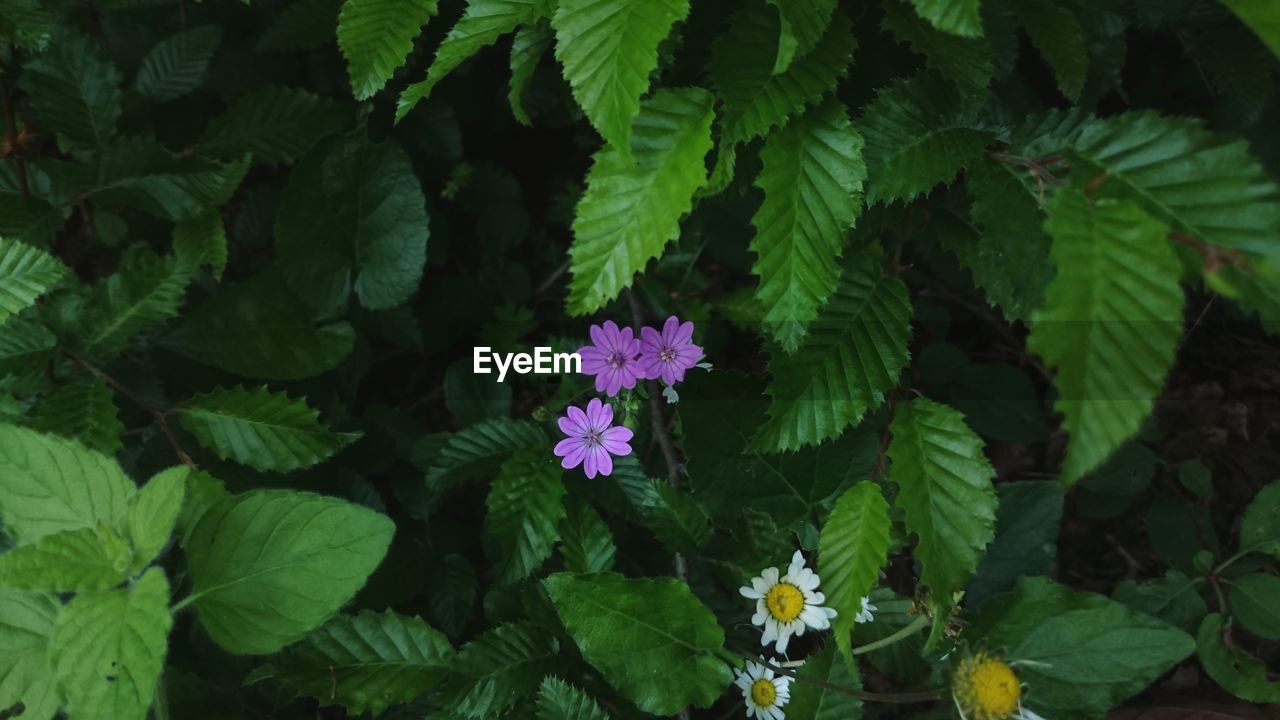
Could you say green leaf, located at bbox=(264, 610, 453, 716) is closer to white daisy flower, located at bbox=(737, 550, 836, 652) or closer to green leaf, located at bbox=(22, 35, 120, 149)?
white daisy flower, located at bbox=(737, 550, 836, 652)

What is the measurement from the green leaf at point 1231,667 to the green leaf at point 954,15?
1328mm

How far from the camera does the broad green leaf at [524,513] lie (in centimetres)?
171

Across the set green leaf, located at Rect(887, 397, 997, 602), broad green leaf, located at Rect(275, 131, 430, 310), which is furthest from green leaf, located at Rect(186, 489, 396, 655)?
green leaf, located at Rect(887, 397, 997, 602)

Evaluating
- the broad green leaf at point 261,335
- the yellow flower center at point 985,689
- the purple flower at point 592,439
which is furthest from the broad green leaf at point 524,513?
the yellow flower center at point 985,689

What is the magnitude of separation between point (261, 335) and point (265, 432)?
1.10ft

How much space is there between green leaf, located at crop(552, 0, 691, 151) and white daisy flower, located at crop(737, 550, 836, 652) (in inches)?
34.4

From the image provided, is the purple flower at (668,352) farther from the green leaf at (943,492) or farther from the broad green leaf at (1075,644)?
the broad green leaf at (1075,644)

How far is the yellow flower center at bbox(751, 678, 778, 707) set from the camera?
5.64ft

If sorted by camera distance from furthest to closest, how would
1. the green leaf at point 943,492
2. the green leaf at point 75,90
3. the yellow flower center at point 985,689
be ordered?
the green leaf at point 75,90 → the yellow flower center at point 985,689 → the green leaf at point 943,492

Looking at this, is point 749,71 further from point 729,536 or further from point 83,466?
point 83,466

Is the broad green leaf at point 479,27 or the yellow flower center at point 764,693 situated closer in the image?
the broad green leaf at point 479,27

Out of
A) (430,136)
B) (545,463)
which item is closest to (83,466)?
(545,463)

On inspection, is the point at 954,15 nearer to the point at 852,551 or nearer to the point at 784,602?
the point at 852,551

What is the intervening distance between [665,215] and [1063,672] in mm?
1091
